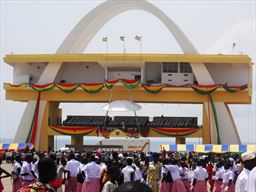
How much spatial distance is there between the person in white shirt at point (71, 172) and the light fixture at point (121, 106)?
28428 mm

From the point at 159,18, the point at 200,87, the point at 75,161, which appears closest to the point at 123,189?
the point at 75,161

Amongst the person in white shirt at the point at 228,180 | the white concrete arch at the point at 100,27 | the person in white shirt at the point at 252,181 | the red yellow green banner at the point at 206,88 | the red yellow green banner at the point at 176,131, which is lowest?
the person in white shirt at the point at 228,180

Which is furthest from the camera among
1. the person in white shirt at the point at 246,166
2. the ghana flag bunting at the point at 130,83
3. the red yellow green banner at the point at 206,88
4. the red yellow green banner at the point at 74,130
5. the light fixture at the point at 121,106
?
the red yellow green banner at the point at 74,130

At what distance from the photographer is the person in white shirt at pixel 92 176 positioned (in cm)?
1502

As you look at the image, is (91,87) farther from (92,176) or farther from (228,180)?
(92,176)

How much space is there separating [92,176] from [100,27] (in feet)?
130

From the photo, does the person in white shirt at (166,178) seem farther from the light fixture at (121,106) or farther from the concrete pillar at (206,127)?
the concrete pillar at (206,127)

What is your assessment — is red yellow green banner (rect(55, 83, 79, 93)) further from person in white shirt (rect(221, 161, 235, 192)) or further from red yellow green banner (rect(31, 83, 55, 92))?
person in white shirt (rect(221, 161, 235, 192))

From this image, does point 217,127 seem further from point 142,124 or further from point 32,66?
point 32,66

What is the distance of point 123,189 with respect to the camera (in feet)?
10.5

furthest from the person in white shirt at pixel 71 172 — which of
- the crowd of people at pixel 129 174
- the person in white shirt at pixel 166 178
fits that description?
the person in white shirt at pixel 166 178

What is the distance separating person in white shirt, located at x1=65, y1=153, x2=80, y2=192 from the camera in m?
16.5

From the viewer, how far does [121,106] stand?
45.6 metres

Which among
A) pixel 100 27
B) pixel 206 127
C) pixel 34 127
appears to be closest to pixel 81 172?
pixel 206 127
